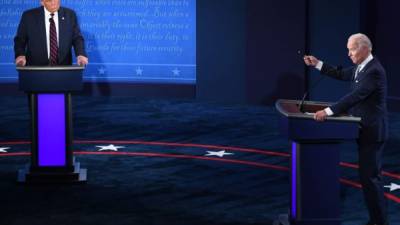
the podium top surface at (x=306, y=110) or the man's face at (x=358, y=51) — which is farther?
the man's face at (x=358, y=51)

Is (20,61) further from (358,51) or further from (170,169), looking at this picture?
(358,51)

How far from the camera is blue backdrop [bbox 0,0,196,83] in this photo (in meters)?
12.1

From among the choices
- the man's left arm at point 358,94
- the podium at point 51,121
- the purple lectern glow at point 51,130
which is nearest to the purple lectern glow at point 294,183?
the man's left arm at point 358,94

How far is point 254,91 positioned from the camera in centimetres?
1172

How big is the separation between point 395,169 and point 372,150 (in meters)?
2.38

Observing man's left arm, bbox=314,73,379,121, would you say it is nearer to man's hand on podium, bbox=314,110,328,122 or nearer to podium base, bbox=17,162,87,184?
man's hand on podium, bbox=314,110,328,122

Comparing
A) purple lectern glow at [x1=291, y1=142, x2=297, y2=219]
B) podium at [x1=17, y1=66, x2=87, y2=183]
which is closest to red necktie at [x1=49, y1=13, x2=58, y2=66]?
podium at [x1=17, y1=66, x2=87, y2=183]

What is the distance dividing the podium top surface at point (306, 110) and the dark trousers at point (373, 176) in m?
0.29

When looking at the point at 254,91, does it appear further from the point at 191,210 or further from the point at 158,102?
the point at 191,210

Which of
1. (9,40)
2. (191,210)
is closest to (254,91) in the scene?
(9,40)

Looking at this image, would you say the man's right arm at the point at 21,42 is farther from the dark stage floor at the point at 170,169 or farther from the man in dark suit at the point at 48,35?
the dark stage floor at the point at 170,169

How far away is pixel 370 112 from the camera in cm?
571

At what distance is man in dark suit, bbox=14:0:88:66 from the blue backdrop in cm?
452

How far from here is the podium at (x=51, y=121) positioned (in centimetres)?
715
